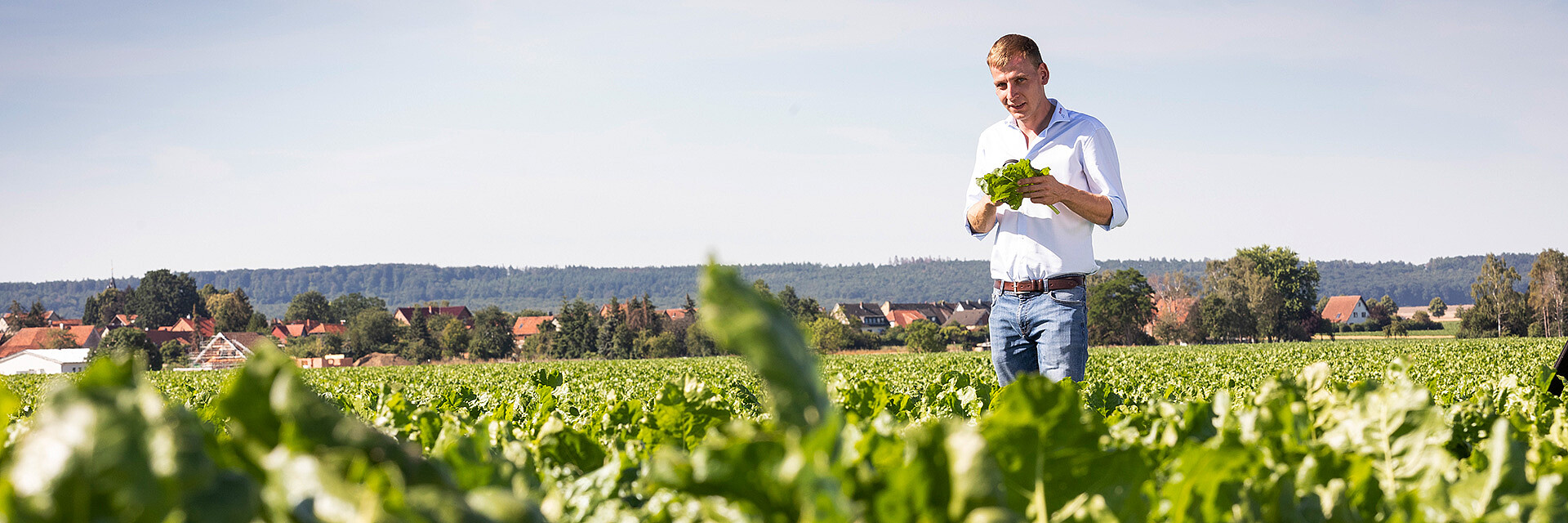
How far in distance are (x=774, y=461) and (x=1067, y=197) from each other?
10.1ft

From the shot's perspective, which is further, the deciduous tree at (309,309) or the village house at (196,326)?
the deciduous tree at (309,309)

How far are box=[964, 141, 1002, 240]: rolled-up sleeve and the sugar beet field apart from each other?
2.50 meters

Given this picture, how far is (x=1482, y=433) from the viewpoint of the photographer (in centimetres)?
171

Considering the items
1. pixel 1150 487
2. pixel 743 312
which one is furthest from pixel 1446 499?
pixel 743 312

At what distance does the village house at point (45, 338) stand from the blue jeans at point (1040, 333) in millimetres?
110565

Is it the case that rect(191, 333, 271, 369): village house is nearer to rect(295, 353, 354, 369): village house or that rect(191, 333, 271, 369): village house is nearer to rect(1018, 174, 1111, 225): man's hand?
rect(295, 353, 354, 369): village house

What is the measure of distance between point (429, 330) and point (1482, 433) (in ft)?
337

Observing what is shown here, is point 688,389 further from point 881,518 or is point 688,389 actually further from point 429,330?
point 429,330

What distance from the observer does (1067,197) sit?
3.55 meters

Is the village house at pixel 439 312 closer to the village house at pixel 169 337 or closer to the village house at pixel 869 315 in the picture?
the village house at pixel 169 337

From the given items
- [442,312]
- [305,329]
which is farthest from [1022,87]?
[305,329]

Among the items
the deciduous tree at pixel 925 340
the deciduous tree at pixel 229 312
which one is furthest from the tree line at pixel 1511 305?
the deciduous tree at pixel 229 312

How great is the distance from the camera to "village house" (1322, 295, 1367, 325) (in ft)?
431

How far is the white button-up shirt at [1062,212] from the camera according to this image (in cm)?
385
